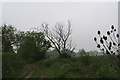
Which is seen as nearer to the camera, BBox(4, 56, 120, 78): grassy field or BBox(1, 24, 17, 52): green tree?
BBox(4, 56, 120, 78): grassy field

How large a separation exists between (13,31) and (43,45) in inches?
537

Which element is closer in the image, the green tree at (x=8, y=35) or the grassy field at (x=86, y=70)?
the grassy field at (x=86, y=70)

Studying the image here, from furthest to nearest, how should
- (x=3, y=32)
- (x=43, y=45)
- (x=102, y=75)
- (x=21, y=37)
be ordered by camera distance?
(x=43, y=45) < (x=21, y=37) < (x=3, y=32) < (x=102, y=75)

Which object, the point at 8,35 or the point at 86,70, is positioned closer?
the point at 86,70

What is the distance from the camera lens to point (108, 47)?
4105mm

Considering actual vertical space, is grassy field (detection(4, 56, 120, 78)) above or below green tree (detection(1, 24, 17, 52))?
below

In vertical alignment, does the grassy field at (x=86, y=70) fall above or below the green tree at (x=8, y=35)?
below

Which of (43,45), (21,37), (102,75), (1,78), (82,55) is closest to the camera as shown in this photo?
(102,75)

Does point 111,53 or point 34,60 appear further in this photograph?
point 34,60

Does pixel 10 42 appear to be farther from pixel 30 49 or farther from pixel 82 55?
pixel 82 55

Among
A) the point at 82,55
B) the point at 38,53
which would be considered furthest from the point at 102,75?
the point at 38,53

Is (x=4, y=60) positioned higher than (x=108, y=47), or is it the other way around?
(x=108, y=47)

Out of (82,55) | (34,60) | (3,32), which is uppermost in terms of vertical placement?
(3,32)

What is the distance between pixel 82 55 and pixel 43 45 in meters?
51.3
